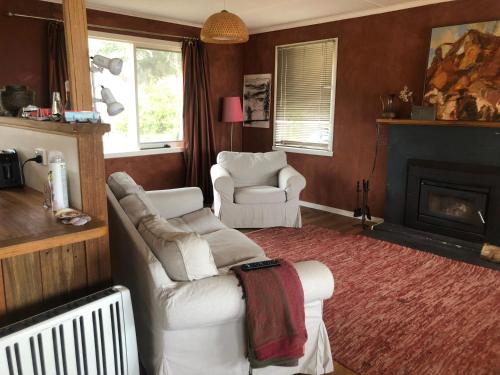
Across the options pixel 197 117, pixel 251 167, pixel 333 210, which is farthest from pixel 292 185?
pixel 197 117

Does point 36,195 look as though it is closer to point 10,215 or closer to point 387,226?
point 10,215

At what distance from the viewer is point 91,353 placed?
1.53 m

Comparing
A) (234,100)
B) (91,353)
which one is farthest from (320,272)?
(234,100)

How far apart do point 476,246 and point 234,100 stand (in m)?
3.46

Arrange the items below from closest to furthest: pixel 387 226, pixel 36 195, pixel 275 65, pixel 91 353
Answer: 1. pixel 91 353
2. pixel 36 195
3. pixel 387 226
4. pixel 275 65

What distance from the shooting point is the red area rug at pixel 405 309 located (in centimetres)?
221

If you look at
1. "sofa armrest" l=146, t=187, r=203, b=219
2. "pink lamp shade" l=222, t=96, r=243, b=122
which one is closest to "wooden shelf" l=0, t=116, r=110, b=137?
"sofa armrest" l=146, t=187, r=203, b=219

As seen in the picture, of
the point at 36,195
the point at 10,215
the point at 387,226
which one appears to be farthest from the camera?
the point at 387,226

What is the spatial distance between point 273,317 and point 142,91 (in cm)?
409

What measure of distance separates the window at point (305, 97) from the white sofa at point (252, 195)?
2.99 feet

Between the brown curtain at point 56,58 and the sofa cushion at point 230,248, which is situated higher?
the brown curtain at point 56,58

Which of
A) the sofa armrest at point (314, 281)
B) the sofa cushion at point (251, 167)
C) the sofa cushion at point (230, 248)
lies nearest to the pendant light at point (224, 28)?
the sofa cushion at point (230, 248)

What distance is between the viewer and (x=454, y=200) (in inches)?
158

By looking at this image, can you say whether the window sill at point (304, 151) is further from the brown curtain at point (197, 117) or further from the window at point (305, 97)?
the brown curtain at point (197, 117)
